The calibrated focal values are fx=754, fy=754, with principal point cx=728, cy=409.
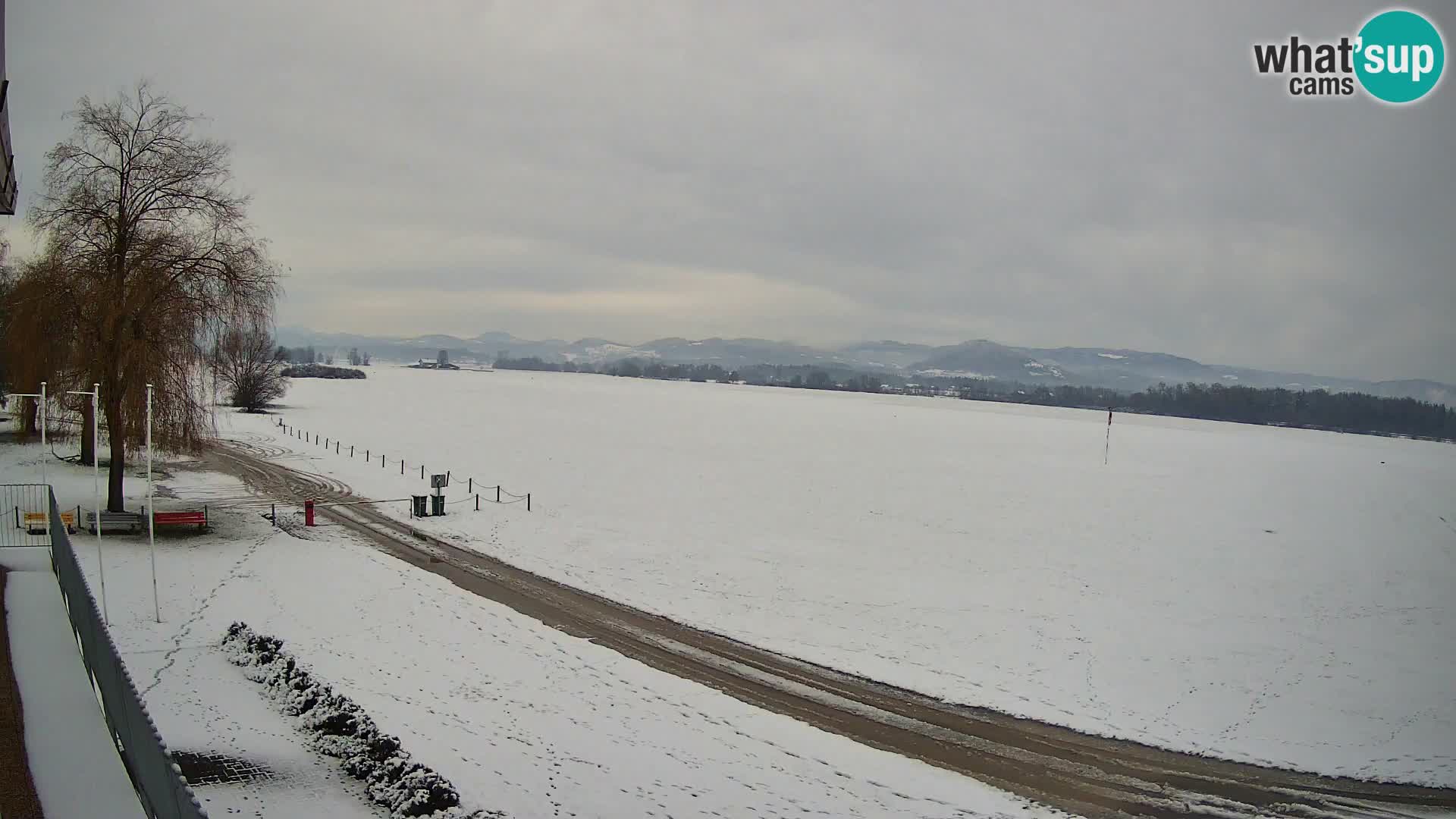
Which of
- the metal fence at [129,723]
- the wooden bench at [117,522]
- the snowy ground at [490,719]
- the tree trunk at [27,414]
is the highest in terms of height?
the tree trunk at [27,414]

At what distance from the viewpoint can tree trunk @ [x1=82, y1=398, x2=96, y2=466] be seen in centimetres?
2391

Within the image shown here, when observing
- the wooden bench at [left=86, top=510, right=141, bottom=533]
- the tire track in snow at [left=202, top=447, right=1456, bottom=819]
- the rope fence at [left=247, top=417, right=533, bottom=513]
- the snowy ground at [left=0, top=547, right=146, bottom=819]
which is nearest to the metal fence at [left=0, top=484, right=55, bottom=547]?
the wooden bench at [left=86, top=510, right=141, bottom=533]

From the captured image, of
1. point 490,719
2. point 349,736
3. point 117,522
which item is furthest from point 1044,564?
point 117,522

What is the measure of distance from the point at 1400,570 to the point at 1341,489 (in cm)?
2140

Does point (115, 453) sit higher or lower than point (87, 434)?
lower

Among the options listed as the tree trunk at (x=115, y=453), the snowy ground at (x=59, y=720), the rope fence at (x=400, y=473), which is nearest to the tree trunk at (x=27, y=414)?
the tree trunk at (x=115, y=453)

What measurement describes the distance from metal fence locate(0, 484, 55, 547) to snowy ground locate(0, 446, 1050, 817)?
8.05 feet

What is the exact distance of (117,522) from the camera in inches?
885

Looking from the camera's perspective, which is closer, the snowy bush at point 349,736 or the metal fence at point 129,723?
the metal fence at point 129,723

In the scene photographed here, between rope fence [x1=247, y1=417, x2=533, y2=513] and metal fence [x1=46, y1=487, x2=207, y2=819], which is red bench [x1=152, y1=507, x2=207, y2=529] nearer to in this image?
rope fence [x1=247, y1=417, x2=533, y2=513]

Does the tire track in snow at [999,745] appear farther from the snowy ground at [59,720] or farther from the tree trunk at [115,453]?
the tree trunk at [115,453]

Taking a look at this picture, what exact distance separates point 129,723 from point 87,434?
27039 millimetres

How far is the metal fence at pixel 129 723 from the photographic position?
19.6 feet

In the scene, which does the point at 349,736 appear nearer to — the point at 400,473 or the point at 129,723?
the point at 129,723
